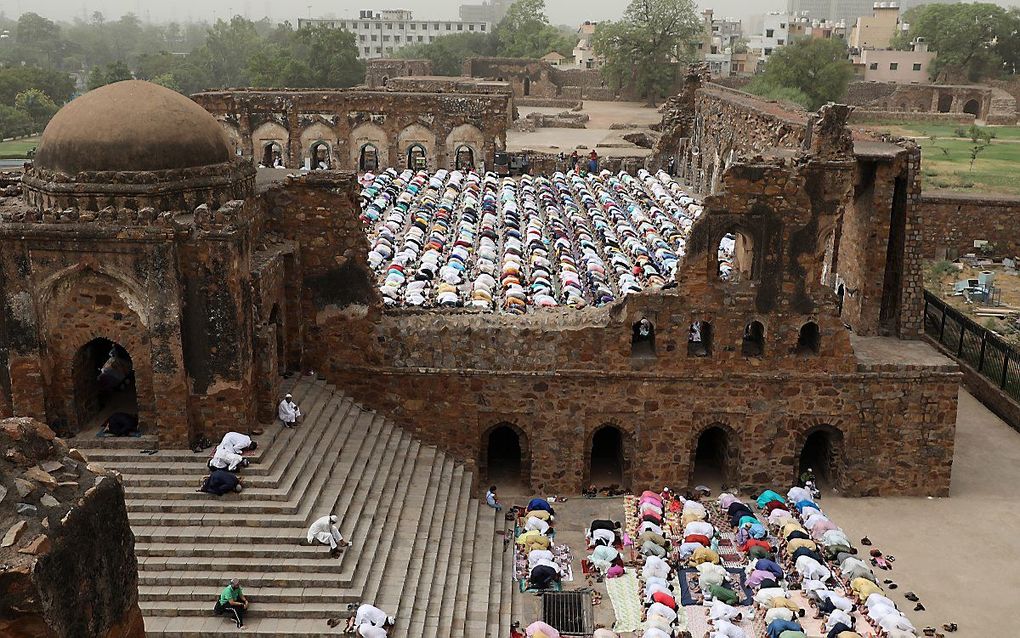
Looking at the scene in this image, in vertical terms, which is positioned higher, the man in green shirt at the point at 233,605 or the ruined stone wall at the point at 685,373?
the ruined stone wall at the point at 685,373

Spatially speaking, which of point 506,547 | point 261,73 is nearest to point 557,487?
point 506,547

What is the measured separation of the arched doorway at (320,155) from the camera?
45844mm

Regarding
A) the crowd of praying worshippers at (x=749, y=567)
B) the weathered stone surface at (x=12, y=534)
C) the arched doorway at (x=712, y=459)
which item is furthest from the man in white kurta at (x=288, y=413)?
the weathered stone surface at (x=12, y=534)

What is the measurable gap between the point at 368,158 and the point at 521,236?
17.1 metres

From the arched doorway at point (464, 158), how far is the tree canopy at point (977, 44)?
5890 centimetres

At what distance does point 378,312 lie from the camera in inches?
664

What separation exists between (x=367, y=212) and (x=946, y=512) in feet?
Answer: 79.2

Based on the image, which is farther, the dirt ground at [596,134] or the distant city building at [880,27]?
the distant city building at [880,27]

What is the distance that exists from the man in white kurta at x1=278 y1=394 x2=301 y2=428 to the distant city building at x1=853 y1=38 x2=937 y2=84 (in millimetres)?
89026

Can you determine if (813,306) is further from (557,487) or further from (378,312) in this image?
(378,312)

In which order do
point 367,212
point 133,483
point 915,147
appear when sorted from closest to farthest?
point 133,483, point 915,147, point 367,212

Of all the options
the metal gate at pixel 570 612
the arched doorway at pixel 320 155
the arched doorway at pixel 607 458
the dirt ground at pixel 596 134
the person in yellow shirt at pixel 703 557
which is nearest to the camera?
the metal gate at pixel 570 612

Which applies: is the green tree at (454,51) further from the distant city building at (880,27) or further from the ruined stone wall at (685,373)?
the ruined stone wall at (685,373)

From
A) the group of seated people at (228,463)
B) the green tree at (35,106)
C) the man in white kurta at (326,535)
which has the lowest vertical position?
the man in white kurta at (326,535)
